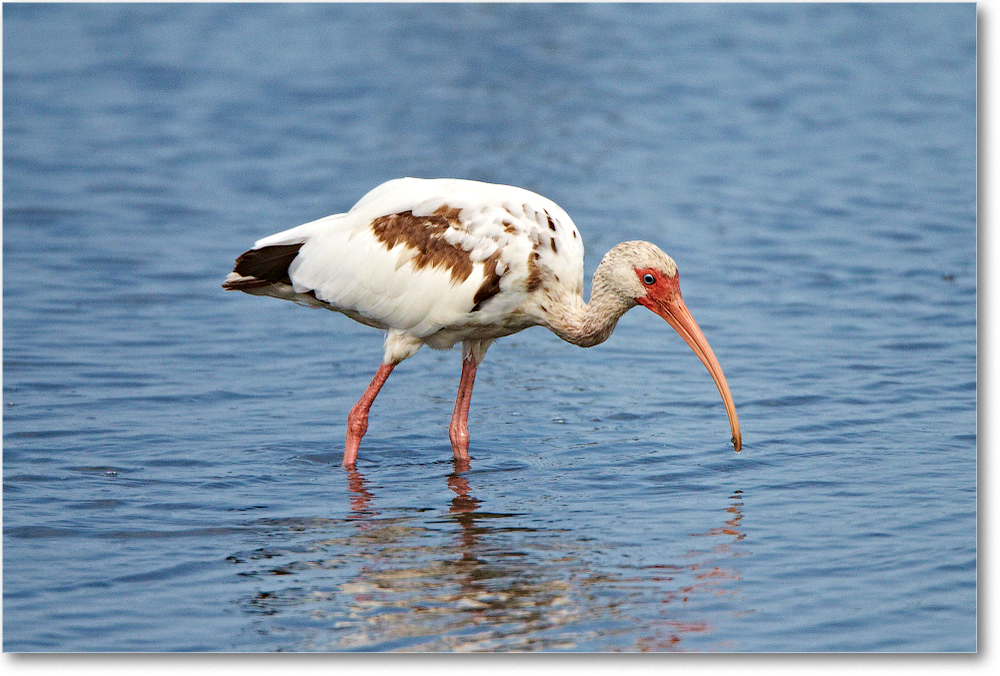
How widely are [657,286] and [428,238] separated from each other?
1190 millimetres

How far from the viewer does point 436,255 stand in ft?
22.3

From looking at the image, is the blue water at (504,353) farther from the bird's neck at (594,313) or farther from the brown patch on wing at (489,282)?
the brown patch on wing at (489,282)

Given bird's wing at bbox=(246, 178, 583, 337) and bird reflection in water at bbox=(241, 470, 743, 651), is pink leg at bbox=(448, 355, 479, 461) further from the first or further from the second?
bird reflection in water at bbox=(241, 470, 743, 651)

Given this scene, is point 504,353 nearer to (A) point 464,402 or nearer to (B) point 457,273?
(A) point 464,402

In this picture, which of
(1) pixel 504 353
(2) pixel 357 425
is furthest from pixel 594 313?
(1) pixel 504 353

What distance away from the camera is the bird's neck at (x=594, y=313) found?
673 cm

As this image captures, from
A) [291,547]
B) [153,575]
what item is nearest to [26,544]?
[153,575]

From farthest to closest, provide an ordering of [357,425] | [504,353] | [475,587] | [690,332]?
[504,353], [357,425], [690,332], [475,587]

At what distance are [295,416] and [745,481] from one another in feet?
9.04

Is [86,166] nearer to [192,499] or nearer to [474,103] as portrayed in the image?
[474,103]

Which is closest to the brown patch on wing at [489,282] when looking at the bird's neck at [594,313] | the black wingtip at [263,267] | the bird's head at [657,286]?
the bird's neck at [594,313]

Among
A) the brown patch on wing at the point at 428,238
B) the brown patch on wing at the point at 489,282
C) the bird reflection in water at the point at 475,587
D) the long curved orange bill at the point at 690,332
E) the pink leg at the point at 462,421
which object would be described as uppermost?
the brown patch on wing at the point at 428,238

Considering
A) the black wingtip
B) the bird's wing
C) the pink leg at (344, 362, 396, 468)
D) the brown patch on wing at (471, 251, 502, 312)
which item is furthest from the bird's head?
the black wingtip

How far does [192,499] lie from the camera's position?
666 cm
